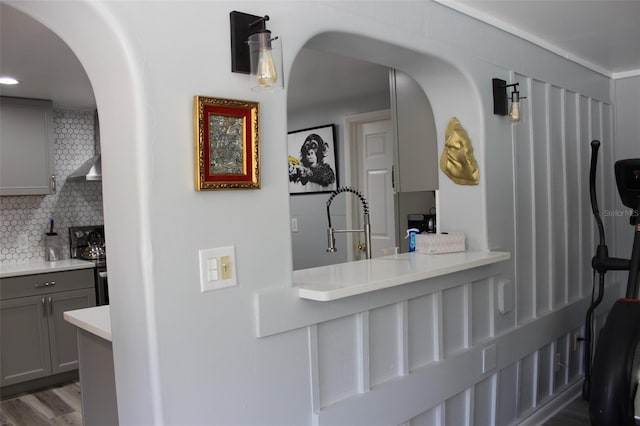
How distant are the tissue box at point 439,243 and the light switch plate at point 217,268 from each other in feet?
3.78

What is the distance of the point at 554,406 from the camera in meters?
3.19

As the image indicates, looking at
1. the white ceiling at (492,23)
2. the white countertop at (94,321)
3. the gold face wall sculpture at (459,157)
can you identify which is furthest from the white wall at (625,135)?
the white countertop at (94,321)

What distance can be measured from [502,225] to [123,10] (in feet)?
6.86

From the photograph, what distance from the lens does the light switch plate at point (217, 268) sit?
150cm

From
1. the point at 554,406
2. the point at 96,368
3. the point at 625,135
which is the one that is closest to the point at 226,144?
the point at 96,368

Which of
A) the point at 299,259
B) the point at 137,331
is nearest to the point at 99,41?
the point at 137,331

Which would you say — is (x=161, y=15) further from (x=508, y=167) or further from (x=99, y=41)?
(x=508, y=167)

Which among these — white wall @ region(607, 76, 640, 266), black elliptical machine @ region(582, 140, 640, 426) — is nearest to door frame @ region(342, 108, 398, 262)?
white wall @ region(607, 76, 640, 266)

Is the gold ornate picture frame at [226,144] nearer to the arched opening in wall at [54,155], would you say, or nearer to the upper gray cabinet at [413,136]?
the upper gray cabinet at [413,136]

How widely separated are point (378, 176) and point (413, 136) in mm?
1667

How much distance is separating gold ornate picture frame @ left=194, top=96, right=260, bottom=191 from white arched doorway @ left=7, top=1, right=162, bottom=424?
17 cm

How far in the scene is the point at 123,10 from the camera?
1351 millimetres

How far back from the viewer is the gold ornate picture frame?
1479 millimetres

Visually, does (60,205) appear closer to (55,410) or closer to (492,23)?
(55,410)
